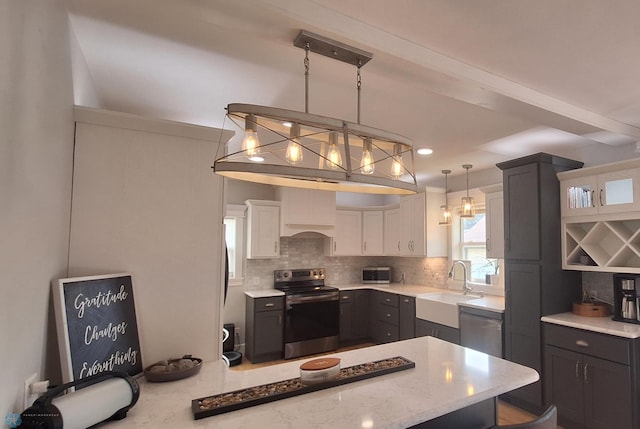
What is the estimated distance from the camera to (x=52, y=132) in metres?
1.40

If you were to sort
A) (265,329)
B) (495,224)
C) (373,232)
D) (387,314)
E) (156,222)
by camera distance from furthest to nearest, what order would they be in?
(373,232) → (387,314) → (265,329) → (495,224) → (156,222)

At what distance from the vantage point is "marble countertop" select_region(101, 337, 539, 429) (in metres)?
1.28

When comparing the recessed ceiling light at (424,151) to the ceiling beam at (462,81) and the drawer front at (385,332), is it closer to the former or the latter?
the ceiling beam at (462,81)

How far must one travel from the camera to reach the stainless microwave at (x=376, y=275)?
584cm

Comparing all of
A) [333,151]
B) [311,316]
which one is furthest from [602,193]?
[311,316]

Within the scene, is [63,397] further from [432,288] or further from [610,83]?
[432,288]

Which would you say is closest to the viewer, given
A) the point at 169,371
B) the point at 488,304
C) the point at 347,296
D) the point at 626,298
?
the point at 169,371

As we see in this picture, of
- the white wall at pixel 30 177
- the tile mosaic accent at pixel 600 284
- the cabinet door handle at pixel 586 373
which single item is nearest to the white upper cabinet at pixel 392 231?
the tile mosaic accent at pixel 600 284

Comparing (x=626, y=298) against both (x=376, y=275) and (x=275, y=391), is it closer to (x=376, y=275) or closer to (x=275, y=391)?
(x=275, y=391)

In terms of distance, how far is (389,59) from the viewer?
1724mm

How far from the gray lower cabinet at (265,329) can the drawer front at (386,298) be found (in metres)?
1.52

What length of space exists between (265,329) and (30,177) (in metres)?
3.84

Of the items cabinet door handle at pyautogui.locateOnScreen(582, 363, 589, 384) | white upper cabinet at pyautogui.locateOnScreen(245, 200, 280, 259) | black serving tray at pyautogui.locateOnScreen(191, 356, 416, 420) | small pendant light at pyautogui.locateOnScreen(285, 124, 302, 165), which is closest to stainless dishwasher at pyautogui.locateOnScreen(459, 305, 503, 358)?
cabinet door handle at pyautogui.locateOnScreen(582, 363, 589, 384)

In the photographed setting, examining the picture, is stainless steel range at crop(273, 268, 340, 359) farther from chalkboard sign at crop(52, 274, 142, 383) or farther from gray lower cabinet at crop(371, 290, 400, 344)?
chalkboard sign at crop(52, 274, 142, 383)
